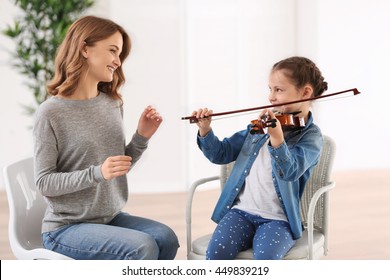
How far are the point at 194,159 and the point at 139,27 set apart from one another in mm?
985

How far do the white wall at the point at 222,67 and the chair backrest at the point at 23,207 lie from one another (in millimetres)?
2490

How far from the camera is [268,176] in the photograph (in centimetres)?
212

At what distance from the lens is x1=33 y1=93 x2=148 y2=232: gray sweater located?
1.96 meters

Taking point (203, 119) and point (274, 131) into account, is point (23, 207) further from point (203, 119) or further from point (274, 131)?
point (274, 131)

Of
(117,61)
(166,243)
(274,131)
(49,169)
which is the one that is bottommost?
(166,243)

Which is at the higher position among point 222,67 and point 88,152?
point 222,67

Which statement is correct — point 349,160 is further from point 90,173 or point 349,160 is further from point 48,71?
point 90,173

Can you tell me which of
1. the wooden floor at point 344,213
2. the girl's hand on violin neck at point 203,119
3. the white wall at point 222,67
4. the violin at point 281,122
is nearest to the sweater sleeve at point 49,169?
the girl's hand on violin neck at point 203,119

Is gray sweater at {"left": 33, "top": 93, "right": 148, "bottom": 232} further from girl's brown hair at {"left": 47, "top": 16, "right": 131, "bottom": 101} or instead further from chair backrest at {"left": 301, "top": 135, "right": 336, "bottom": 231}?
chair backrest at {"left": 301, "top": 135, "right": 336, "bottom": 231}

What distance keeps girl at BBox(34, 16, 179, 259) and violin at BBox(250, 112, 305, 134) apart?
0.34 metres

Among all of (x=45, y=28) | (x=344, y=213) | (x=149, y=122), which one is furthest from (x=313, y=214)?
(x=45, y=28)

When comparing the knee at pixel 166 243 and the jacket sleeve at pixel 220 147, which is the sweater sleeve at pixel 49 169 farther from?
the jacket sleeve at pixel 220 147

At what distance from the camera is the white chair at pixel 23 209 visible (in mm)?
2115

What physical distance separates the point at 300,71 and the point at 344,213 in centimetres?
219
